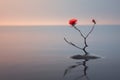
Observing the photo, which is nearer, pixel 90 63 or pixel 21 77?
pixel 21 77

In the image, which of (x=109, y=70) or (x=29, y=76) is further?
(x=109, y=70)

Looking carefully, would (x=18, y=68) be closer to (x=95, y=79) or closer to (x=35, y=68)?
(x=35, y=68)

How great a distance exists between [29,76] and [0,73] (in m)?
1.79

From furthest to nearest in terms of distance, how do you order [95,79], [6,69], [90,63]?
[90,63] → [6,69] → [95,79]

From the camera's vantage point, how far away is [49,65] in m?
22.9

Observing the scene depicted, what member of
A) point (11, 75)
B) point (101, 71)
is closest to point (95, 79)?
point (101, 71)

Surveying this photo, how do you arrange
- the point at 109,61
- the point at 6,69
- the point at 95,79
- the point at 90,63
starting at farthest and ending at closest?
1. the point at 109,61
2. the point at 90,63
3. the point at 6,69
4. the point at 95,79

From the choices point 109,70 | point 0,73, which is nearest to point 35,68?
point 0,73

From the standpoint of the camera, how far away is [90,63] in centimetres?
2277

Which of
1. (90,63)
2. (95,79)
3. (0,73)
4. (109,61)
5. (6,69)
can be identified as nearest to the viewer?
(95,79)

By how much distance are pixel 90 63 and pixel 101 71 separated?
2619mm

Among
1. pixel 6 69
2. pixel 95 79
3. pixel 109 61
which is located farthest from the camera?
pixel 109 61

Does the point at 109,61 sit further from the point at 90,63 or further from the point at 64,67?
the point at 64,67

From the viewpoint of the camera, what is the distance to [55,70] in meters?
20.7
